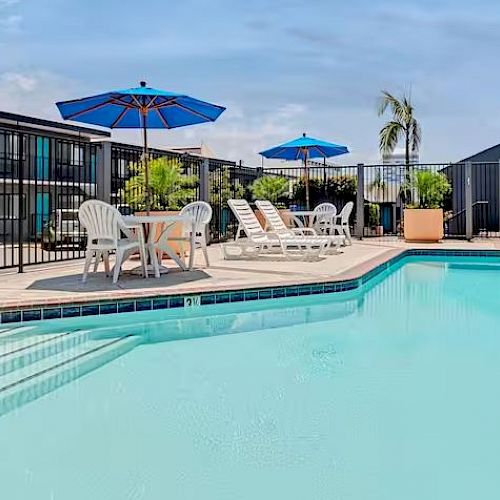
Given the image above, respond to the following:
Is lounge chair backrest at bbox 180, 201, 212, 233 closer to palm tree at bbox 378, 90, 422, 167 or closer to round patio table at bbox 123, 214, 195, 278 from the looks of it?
round patio table at bbox 123, 214, 195, 278

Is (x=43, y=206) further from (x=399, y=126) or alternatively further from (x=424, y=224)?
(x=399, y=126)

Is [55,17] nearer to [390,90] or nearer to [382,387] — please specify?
[382,387]

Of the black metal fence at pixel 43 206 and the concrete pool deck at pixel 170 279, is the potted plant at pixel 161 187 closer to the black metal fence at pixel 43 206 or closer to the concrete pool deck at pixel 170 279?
the black metal fence at pixel 43 206

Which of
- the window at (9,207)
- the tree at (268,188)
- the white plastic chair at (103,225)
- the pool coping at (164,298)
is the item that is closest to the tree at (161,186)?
the window at (9,207)

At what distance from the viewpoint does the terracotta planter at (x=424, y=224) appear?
44.5 feet

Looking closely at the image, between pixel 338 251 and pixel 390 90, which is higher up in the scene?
pixel 390 90

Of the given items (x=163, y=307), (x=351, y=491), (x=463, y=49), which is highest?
(x=463, y=49)

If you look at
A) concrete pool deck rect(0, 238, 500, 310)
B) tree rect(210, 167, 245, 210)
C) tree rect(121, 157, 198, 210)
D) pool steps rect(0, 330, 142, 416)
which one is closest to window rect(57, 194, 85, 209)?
tree rect(121, 157, 198, 210)

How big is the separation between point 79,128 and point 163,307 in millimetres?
17993

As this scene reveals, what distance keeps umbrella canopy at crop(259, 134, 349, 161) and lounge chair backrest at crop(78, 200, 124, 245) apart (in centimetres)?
738

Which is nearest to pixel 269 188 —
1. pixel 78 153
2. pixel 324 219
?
pixel 324 219

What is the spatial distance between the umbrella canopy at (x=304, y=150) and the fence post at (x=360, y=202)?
96 cm

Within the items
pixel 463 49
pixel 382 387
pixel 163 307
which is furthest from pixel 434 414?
pixel 463 49

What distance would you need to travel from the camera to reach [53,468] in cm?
256
